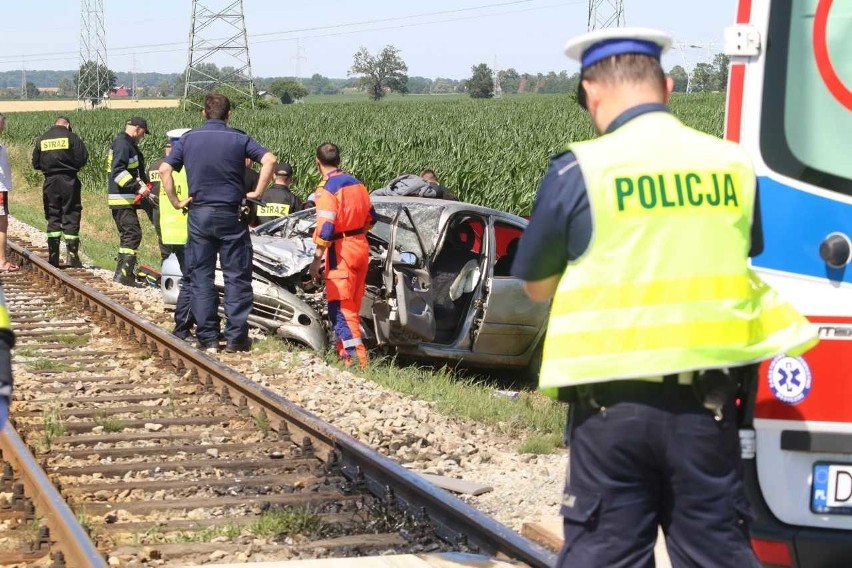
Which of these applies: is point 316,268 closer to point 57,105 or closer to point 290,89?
point 57,105

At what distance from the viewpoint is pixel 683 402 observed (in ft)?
10.3

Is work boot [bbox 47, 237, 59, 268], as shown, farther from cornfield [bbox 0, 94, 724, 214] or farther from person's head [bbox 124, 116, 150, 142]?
cornfield [bbox 0, 94, 724, 214]

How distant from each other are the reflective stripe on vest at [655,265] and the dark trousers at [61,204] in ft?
45.6

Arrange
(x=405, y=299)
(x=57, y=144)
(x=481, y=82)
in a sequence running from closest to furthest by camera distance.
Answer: (x=405, y=299) < (x=57, y=144) < (x=481, y=82)

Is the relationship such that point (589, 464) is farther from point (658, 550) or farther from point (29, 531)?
point (29, 531)

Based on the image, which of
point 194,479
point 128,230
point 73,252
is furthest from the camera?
point 73,252

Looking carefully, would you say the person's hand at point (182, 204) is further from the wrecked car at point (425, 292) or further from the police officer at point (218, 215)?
the wrecked car at point (425, 292)

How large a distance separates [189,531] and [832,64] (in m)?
3.44

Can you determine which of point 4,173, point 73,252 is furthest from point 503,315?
point 73,252

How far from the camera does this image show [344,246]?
10.2m

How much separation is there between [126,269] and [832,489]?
12312mm

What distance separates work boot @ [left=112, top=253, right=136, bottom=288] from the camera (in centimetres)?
1538

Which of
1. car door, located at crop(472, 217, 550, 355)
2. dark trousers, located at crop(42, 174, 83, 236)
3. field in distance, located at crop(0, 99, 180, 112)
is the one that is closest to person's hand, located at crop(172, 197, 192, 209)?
car door, located at crop(472, 217, 550, 355)

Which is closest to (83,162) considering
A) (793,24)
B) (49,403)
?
(49,403)
